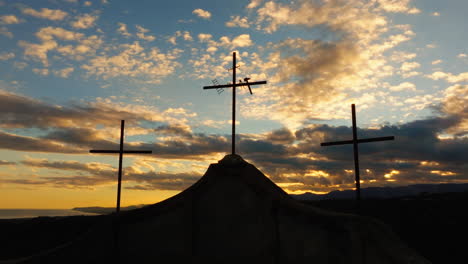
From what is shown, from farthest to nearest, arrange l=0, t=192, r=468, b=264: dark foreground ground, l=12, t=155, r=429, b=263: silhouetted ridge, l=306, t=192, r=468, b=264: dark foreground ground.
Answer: l=306, t=192, r=468, b=264: dark foreground ground
l=0, t=192, r=468, b=264: dark foreground ground
l=12, t=155, r=429, b=263: silhouetted ridge

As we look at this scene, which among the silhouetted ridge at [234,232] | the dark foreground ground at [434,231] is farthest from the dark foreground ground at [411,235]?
the silhouetted ridge at [234,232]

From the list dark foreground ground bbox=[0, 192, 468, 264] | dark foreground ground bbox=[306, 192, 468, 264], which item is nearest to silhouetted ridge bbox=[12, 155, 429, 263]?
dark foreground ground bbox=[306, 192, 468, 264]

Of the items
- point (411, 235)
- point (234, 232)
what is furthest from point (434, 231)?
point (234, 232)

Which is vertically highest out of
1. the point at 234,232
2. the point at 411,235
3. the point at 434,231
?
the point at 234,232

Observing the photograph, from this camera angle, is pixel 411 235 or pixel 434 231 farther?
pixel 434 231

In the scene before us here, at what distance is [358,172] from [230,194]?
8.11m

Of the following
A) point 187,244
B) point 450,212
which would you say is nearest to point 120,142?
point 187,244

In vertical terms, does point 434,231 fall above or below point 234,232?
below

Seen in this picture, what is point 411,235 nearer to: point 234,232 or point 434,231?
point 434,231

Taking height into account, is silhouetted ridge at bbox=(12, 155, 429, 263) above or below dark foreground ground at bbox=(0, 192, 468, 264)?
above

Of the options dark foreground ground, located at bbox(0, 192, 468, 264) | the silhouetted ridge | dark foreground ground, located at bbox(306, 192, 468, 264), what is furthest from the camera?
dark foreground ground, located at bbox(306, 192, 468, 264)

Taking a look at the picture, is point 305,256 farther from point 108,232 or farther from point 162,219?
point 108,232

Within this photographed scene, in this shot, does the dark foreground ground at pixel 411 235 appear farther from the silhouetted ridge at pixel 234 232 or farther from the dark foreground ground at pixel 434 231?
the silhouetted ridge at pixel 234 232

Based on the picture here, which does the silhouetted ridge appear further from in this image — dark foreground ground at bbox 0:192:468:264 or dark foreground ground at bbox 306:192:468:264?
dark foreground ground at bbox 0:192:468:264
